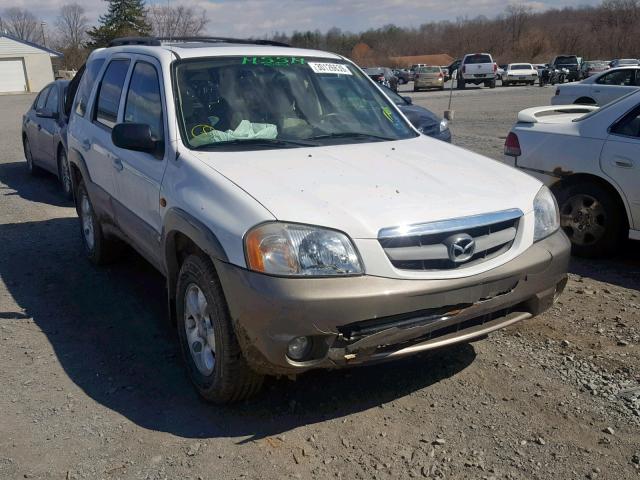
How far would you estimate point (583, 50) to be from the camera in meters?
83.0

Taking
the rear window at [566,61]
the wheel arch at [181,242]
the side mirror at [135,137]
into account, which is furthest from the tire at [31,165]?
the rear window at [566,61]

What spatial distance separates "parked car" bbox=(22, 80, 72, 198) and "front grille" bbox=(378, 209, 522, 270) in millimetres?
6829

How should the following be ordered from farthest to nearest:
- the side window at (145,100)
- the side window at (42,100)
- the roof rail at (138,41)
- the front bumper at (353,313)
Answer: the side window at (42,100), the roof rail at (138,41), the side window at (145,100), the front bumper at (353,313)

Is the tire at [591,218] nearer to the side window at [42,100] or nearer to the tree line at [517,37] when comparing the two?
the side window at [42,100]

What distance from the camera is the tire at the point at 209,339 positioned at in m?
3.28

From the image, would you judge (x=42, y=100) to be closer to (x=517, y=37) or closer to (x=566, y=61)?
(x=566, y=61)

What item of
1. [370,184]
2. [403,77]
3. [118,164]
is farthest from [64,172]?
[403,77]

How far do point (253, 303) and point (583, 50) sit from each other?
8980cm

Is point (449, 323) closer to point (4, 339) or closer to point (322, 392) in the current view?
point (322, 392)

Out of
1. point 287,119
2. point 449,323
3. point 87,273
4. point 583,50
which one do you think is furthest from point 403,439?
point 583,50

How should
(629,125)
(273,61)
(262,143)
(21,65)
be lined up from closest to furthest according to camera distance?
1. (262,143)
2. (273,61)
3. (629,125)
4. (21,65)

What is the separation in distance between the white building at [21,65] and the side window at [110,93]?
54549 millimetres

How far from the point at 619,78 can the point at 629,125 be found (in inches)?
481

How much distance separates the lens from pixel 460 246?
3195mm
